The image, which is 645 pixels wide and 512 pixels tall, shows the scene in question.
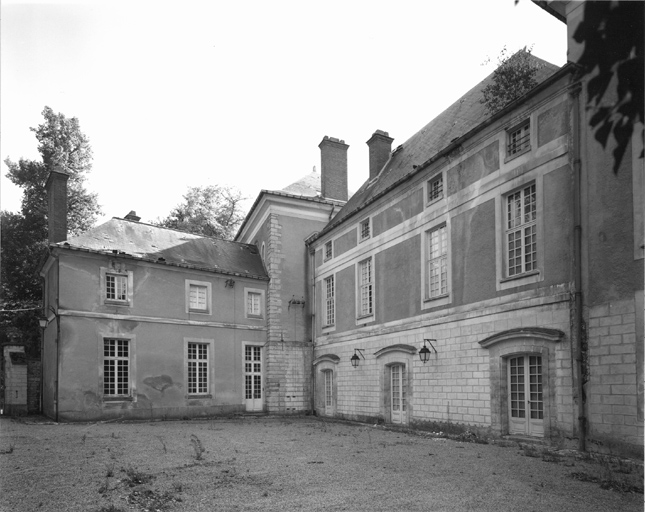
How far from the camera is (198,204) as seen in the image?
35.8 metres

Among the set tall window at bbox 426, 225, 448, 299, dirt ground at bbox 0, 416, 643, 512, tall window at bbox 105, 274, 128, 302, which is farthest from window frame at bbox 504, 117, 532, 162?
tall window at bbox 105, 274, 128, 302

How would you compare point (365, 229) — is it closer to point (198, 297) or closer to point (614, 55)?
point (198, 297)

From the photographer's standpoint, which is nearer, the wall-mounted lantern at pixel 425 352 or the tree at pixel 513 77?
the tree at pixel 513 77

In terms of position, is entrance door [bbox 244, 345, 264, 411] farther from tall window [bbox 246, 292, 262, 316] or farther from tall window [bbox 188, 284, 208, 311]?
tall window [bbox 188, 284, 208, 311]

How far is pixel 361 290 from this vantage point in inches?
719

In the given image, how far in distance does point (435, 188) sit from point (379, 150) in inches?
301

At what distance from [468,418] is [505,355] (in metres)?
2.01

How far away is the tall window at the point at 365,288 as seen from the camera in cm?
1773

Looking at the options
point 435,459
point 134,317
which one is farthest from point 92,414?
point 435,459

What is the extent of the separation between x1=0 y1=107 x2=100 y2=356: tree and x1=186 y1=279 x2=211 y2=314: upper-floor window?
25.5 ft

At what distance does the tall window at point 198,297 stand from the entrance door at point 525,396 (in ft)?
43.6

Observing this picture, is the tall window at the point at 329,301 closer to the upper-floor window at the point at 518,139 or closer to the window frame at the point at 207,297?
the window frame at the point at 207,297

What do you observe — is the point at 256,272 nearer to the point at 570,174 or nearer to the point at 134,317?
the point at 134,317

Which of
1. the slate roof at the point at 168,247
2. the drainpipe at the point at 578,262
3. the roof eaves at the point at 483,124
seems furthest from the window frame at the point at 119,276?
the drainpipe at the point at 578,262
